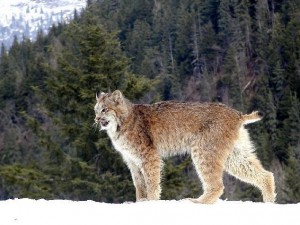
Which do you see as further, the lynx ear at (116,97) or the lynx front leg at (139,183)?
the lynx ear at (116,97)

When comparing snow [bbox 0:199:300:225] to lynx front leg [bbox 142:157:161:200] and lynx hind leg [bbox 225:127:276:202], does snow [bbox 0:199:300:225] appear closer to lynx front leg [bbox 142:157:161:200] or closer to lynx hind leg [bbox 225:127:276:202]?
lynx front leg [bbox 142:157:161:200]

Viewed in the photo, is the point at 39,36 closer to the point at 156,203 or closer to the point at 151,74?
the point at 151,74

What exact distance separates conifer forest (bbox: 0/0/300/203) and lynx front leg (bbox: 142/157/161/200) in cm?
1332

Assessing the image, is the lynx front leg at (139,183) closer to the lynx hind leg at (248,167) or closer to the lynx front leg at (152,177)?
the lynx front leg at (152,177)

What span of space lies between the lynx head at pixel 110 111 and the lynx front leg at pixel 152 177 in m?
1.00

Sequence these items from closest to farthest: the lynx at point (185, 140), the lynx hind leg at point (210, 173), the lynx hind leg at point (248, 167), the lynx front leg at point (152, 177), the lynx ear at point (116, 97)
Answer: the lynx hind leg at point (210, 173) → the lynx at point (185, 140) → the lynx front leg at point (152, 177) → the lynx hind leg at point (248, 167) → the lynx ear at point (116, 97)

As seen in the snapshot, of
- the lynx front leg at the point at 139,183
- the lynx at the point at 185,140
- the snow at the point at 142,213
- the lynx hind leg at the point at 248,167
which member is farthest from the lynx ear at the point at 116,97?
the snow at the point at 142,213

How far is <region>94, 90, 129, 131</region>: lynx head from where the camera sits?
452 inches

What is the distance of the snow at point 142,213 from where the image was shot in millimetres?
8352

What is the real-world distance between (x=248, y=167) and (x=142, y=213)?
3.30 m

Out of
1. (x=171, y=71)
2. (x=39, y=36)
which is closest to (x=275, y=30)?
(x=171, y=71)

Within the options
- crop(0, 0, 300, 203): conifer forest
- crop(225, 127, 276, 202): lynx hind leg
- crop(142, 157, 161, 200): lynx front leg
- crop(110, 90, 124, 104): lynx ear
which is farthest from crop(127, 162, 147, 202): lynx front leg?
crop(0, 0, 300, 203): conifer forest

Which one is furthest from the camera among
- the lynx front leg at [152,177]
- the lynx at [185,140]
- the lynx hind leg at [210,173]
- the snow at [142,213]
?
the lynx front leg at [152,177]

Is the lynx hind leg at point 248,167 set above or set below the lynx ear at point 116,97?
below
